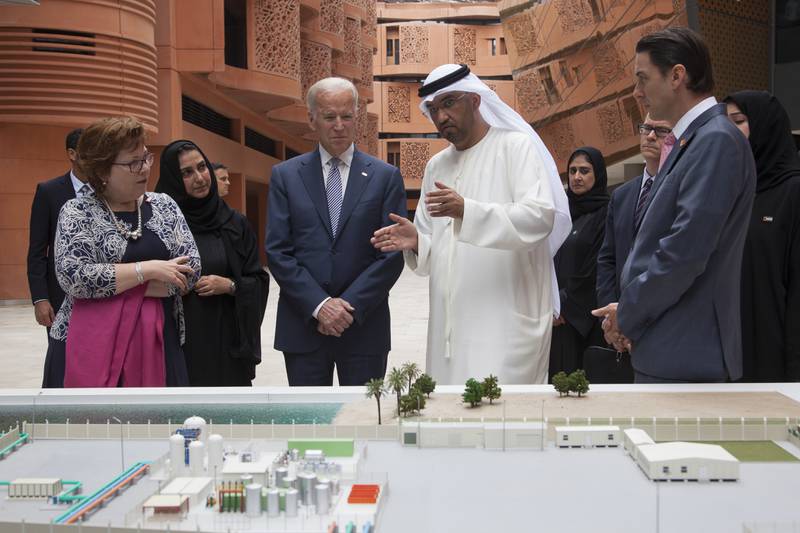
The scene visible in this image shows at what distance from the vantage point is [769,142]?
361 centimetres

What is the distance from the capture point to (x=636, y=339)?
268 cm

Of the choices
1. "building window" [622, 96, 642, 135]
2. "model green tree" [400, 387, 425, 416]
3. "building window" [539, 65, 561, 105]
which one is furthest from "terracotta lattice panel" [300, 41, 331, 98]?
"model green tree" [400, 387, 425, 416]

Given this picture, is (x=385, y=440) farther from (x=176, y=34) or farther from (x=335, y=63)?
(x=335, y=63)

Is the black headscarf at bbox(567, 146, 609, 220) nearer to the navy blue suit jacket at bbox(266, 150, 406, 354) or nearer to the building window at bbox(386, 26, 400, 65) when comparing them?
the navy blue suit jacket at bbox(266, 150, 406, 354)

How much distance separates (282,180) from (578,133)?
60.6ft

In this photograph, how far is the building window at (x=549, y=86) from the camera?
22.2m

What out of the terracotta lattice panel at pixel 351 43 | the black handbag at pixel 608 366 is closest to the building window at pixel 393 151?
the terracotta lattice panel at pixel 351 43

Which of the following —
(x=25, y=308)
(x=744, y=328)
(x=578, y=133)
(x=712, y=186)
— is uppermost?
(x=578, y=133)

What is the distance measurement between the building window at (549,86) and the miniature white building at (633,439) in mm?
20797

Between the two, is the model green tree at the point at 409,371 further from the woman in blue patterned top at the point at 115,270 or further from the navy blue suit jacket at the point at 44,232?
the navy blue suit jacket at the point at 44,232

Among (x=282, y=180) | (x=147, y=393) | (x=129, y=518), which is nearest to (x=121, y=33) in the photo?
(x=282, y=180)

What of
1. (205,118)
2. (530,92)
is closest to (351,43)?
(530,92)

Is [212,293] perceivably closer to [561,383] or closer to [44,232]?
[44,232]

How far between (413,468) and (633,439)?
1.78 feet
